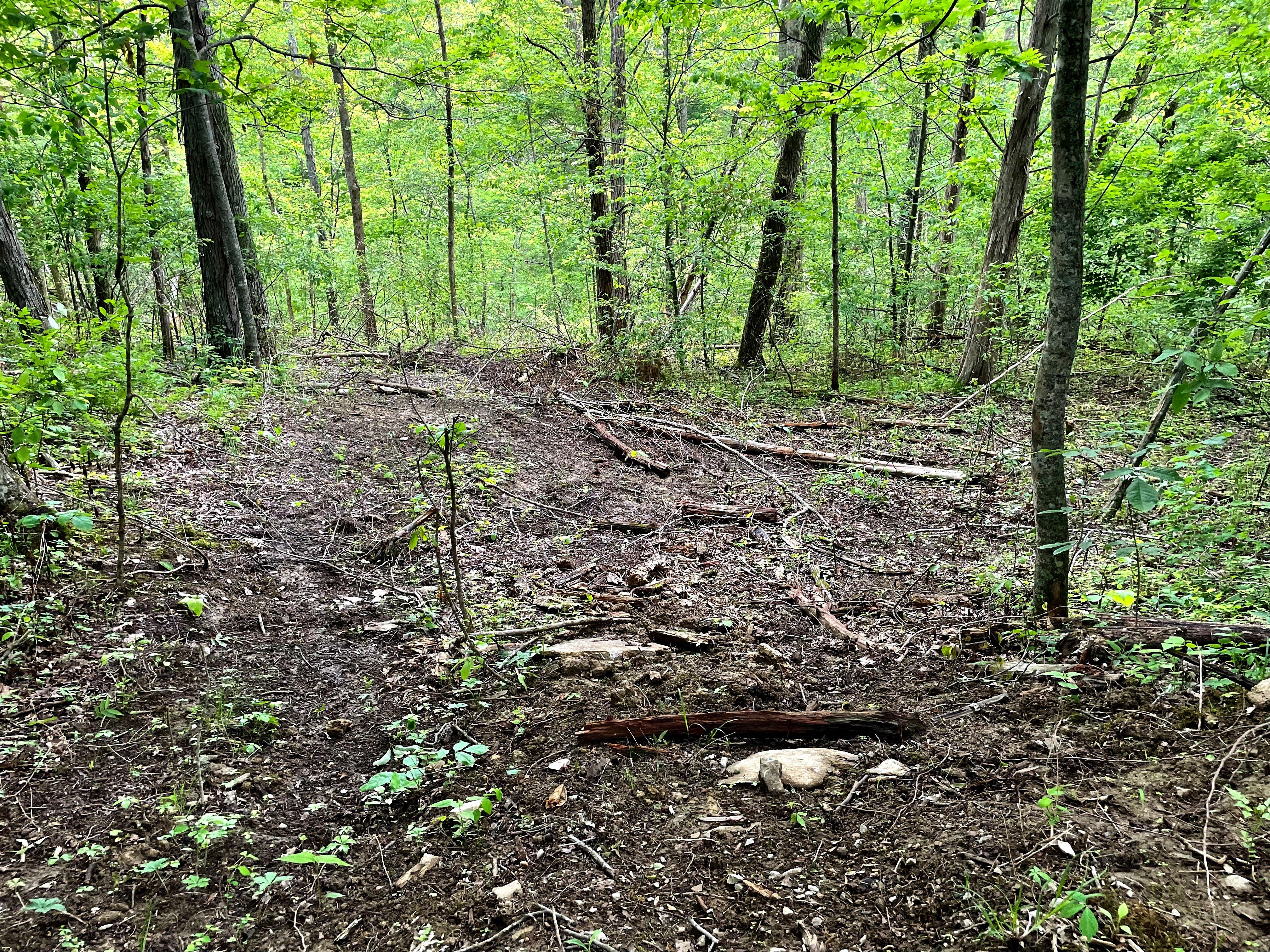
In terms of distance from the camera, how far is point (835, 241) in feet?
32.5

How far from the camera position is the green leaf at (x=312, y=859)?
2144 millimetres

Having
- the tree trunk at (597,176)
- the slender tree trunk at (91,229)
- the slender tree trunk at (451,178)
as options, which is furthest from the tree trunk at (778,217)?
the slender tree trunk at (91,229)

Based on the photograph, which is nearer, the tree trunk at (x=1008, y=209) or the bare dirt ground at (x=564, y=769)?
the bare dirt ground at (x=564, y=769)

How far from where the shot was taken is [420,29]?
50.5 feet

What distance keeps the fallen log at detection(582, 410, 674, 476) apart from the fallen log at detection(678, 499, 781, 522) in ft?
4.17

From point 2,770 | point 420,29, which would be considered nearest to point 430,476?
point 2,770

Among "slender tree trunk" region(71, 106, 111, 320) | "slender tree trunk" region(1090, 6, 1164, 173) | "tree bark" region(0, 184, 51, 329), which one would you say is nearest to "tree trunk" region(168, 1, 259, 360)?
"slender tree trunk" region(71, 106, 111, 320)

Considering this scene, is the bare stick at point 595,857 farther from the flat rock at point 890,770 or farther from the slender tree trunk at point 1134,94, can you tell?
the slender tree trunk at point 1134,94

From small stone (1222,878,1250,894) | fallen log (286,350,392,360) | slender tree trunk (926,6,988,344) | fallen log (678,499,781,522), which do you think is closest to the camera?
small stone (1222,878,1250,894)

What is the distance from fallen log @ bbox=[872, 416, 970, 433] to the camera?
8672 millimetres

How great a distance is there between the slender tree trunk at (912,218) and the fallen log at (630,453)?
6541 millimetres

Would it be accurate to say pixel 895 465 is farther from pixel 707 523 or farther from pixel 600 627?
pixel 600 627

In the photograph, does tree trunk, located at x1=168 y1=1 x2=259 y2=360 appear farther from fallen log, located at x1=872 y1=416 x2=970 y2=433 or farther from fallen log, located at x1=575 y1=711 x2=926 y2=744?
fallen log, located at x1=872 y1=416 x2=970 y2=433

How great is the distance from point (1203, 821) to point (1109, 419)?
7873mm
